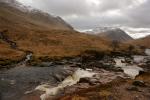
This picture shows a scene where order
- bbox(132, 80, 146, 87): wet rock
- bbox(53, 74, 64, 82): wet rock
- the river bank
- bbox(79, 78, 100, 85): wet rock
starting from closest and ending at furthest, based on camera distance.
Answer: the river bank, bbox(132, 80, 146, 87): wet rock, bbox(79, 78, 100, 85): wet rock, bbox(53, 74, 64, 82): wet rock

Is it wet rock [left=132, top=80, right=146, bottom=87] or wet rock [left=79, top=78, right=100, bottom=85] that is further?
wet rock [left=79, top=78, right=100, bottom=85]

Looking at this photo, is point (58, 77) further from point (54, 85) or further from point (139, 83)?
point (139, 83)

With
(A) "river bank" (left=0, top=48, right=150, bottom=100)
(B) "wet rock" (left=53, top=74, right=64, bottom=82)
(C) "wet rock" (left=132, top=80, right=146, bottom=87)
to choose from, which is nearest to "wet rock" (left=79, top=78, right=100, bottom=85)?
(A) "river bank" (left=0, top=48, right=150, bottom=100)

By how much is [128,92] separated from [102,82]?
8539 millimetres

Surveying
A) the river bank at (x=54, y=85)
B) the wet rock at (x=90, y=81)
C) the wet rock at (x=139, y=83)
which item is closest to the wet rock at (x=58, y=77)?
the river bank at (x=54, y=85)

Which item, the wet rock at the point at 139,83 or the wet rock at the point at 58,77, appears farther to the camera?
the wet rock at the point at 58,77

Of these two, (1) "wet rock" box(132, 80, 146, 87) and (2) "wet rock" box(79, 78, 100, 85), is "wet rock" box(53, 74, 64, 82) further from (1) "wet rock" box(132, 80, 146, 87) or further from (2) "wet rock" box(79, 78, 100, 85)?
(1) "wet rock" box(132, 80, 146, 87)

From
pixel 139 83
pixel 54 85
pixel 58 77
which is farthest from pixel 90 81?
pixel 58 77

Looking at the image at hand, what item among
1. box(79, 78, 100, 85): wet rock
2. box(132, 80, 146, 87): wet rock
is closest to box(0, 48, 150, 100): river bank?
box(79, 78, 100, 85): wet rock

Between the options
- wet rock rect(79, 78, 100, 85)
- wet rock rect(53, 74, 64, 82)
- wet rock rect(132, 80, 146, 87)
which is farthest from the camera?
wet rock rect(53, 74, 64, 82)

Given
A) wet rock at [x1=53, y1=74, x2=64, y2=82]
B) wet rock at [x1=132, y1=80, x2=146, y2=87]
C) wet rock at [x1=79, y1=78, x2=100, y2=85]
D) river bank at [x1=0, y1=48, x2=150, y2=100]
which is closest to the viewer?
river bank at [x1=0, y1=48, x2=150, y2=100]

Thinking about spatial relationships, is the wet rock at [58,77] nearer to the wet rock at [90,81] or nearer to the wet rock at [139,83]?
the wet rock at [90,81]

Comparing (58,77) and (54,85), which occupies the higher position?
(58,77)

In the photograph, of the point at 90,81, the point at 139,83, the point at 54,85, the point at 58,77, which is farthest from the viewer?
the point at 58,77
